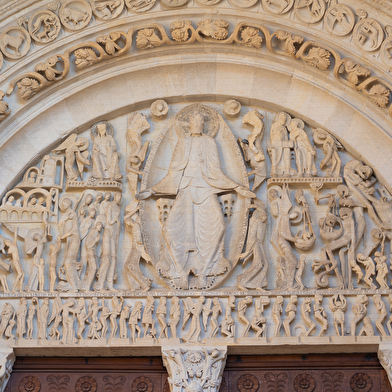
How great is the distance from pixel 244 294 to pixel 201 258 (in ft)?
2.21

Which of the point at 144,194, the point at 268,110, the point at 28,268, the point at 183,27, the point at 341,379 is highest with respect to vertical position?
the point at 183,27

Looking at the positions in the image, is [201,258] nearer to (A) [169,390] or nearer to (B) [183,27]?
(A) [169,390]

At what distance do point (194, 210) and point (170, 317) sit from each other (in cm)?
133

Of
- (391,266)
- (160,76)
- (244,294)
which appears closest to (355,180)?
(391,266)

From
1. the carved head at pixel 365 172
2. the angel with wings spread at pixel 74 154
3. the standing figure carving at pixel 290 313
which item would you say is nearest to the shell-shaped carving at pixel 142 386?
the standing figure carving at pixel 290 313

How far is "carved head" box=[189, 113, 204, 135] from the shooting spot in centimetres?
1007

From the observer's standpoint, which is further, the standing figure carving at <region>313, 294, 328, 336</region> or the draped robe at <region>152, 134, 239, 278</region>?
the draped robe at <region>152, 134, 239, 278</region>

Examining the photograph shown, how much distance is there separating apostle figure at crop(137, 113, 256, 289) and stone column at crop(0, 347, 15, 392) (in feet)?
5.97

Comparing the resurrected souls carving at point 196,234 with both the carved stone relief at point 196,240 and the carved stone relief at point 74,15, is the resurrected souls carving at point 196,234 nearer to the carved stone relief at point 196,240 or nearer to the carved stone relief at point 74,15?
the carved stone relief at point 196,240

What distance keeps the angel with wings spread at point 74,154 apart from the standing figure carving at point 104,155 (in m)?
0.11

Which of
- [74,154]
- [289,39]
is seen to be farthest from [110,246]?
[289,39]

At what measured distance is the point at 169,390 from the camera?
9086 millimetres

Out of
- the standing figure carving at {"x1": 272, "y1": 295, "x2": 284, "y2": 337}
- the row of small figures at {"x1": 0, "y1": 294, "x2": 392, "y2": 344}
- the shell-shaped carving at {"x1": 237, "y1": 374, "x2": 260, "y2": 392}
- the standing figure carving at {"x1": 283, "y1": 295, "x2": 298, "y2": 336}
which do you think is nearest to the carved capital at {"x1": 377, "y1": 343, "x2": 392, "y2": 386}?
the row of small figures at {"x1": 0, "y1": 294, "x2": 392, "y2": 344}

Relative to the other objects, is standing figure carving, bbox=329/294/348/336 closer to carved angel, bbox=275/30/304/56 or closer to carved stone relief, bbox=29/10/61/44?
carved angel, bbox=275/30/304/56
